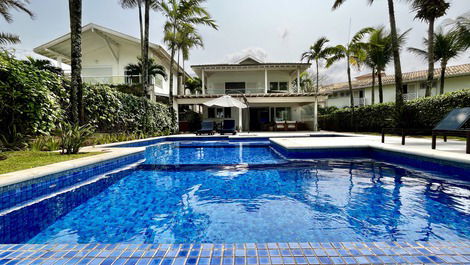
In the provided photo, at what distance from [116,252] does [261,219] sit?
1.69 m

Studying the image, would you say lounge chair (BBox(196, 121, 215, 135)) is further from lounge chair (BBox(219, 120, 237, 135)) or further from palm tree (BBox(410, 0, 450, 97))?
palm tree (BBox(410, 0, 450, 97))

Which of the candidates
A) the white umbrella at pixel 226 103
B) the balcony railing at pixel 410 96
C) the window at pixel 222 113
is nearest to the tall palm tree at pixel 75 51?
the white umbrella at pixel 226 103

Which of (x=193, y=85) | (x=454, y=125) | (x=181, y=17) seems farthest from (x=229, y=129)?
(x=193, y=85)

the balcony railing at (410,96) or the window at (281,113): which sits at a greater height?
the balcony railing at (410,96)

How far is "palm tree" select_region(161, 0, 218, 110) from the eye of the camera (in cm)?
1527

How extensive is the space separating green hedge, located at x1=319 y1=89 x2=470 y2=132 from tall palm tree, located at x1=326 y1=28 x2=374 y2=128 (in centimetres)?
96

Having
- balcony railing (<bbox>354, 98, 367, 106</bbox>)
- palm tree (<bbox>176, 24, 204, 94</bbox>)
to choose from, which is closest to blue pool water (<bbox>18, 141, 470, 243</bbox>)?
palm tree (<bbox>176, 24, 204, 94</bbox>)

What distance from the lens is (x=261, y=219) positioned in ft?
9.25

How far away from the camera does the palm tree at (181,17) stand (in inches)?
601

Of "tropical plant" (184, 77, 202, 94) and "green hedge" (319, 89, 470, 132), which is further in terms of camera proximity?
"tropical plant" (184, 77, 202, 94)

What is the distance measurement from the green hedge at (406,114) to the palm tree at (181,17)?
1243cm

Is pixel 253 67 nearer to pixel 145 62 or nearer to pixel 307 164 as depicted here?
pixel 145 62

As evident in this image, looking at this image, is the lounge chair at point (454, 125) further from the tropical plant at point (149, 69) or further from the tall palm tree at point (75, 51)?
the tropical plant at point (149, 69)

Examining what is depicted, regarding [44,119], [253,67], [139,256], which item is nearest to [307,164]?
[139,256]
